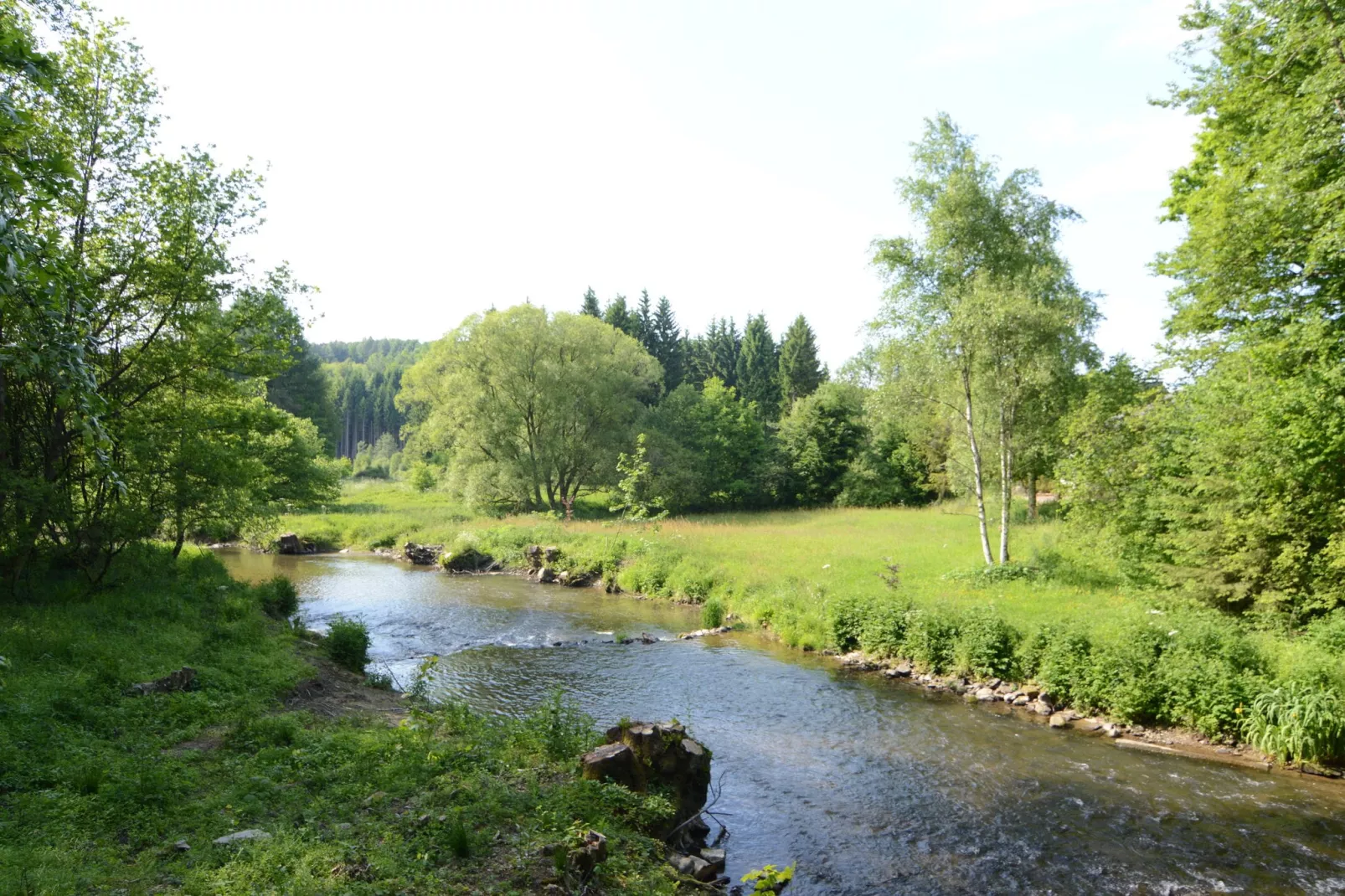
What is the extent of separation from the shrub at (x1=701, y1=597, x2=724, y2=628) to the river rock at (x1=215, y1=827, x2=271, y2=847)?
602 inches

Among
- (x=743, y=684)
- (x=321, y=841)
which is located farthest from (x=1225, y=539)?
(x=321, y=841)

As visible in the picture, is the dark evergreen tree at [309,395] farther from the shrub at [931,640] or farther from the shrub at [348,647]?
the shrub at [931,640]

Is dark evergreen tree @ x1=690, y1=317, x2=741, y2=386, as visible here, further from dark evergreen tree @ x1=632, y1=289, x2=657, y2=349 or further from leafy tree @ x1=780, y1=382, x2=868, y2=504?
leafy tree @ x1=780, y1=382, x2=868, y2=504

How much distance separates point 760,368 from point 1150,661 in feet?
216

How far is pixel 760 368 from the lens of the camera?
255ft

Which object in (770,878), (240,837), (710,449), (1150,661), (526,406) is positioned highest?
(526,406)

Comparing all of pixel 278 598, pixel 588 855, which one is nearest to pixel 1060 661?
pixel 588 855

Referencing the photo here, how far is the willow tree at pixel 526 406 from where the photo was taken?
43.5m

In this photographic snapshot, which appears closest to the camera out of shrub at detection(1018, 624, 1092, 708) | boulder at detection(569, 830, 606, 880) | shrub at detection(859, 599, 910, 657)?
boulder at detection(569, 830, 606, 880)

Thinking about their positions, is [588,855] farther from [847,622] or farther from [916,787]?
[847,622]

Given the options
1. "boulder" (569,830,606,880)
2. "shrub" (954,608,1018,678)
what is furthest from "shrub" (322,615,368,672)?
"shrub" (954,608,1018,678)

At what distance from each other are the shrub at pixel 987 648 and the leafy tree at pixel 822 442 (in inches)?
1474

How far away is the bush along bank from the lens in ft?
36.9

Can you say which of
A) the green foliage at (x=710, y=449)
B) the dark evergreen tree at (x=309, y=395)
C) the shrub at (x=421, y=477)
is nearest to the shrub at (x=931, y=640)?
the green foliage at (x=710, y=449)
